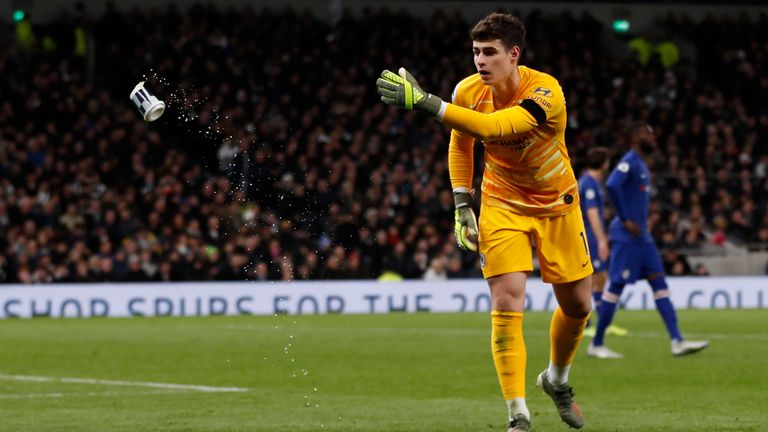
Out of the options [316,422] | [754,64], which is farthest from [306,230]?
[316,422]

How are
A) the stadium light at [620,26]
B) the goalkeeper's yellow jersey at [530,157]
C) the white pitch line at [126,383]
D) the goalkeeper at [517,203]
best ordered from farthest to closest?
the stadium light at [620,26] → the white pitch line at [126,383] → the goalkeeper's yellow jersey at [530,157] → the goalkeeper at [517,203]

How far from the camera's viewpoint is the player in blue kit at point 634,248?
1406cm

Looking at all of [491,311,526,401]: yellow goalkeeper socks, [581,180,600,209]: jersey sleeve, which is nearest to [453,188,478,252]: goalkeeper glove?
[491,311,526,401]: yellow goalkeeper socks

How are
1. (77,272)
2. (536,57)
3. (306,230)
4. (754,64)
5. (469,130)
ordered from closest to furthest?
(469,130) < (77,272) < (306,230) < (536,57) < (754,64)

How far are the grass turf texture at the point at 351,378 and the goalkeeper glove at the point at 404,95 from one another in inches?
90.5

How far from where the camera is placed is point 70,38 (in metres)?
30.5

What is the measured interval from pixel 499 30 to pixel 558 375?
228 centimetres

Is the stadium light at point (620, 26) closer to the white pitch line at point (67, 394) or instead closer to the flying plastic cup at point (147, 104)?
the white pitch line at point (67, 394)

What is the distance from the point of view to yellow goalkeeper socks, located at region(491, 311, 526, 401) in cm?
786

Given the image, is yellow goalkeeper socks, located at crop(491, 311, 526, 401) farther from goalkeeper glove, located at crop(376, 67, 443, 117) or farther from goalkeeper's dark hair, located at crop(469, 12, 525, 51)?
goalkeeper's dark hair, located at crop(469, 12, 525, 51)

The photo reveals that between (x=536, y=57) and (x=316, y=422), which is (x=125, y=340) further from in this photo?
(x=536, y=57)

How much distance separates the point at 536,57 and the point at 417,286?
9.54 meters

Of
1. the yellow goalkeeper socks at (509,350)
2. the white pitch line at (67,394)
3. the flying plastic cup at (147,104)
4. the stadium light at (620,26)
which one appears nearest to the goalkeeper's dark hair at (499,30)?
the yellow goalkeeper socks at (509,350)

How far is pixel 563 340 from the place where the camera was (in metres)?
8.82
